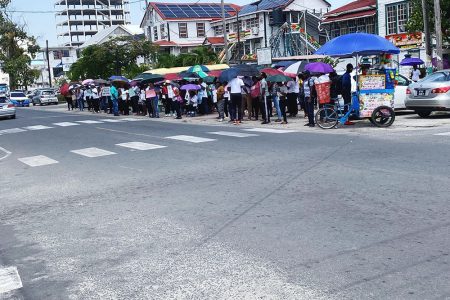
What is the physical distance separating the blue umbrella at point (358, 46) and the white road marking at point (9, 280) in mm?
12420

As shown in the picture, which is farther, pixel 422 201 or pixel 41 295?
pixel 422 201

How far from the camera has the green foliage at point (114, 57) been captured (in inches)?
1966

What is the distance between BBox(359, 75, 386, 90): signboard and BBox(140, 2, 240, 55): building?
52.9m

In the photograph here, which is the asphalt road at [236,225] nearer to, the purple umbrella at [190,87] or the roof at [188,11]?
the purple umbrella at [190,87]

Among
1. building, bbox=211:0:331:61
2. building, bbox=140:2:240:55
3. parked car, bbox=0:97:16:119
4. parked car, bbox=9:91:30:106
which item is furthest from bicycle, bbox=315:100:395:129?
building, bbox=140:2:240:55

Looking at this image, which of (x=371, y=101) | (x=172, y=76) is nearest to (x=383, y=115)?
(x=371, y=101)

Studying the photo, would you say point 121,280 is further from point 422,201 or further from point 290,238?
point 422,201

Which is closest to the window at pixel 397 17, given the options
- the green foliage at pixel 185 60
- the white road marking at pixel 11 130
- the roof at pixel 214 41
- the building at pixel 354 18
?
the building at pixel 354 18

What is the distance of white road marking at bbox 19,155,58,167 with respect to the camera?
502 inches

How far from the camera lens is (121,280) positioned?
15.6 feet

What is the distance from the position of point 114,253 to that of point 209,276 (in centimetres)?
128

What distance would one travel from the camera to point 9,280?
16.4 feet

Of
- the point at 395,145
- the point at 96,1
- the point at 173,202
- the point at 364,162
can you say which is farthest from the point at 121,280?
the point at 96,1

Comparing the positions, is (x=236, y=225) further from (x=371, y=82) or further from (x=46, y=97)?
(x=46, y=97)
